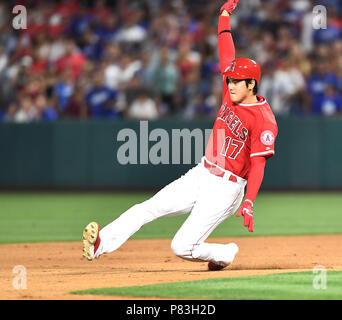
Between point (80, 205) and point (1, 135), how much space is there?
272 cm

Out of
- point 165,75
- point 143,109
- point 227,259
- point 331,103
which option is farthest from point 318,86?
point 227,259

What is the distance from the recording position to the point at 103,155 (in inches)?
605

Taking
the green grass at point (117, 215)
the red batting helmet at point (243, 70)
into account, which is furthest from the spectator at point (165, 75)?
the red batting helmet at point (243, 70)

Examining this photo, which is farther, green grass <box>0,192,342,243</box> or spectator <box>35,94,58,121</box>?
spectator <box>35,94,58,121</box>

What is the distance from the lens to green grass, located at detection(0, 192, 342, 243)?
1075cm

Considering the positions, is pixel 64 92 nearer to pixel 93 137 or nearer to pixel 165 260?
pixel 93 137

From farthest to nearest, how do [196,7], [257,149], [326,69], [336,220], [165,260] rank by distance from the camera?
[196,7]
[326,69]
[336,220]
[165,260]
[257,149]

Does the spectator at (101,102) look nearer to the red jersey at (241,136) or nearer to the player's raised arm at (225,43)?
the player's raised arm at (225,43)

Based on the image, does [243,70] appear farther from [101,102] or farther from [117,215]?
[101,102]

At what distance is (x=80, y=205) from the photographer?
13617 mm

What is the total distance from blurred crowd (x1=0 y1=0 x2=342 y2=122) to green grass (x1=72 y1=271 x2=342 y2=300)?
8.93 metres

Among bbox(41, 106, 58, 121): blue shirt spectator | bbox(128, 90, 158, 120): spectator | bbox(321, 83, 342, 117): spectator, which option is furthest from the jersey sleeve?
bbox(41, 106, 58, 121): blue shirt spectator

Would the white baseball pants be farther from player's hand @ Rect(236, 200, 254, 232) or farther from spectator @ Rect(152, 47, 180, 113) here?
spectator @ Rect(152, 47, 180, 113)
